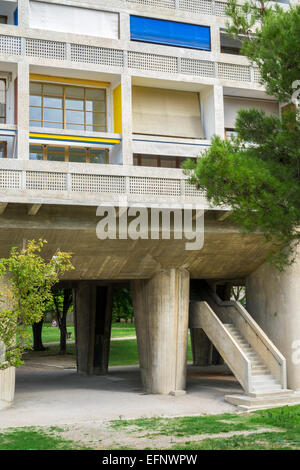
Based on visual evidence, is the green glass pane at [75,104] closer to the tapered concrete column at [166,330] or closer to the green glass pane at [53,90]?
the green glass pane at [53,90]

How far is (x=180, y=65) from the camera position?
2166cm

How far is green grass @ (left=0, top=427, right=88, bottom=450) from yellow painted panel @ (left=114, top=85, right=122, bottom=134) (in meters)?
10.0

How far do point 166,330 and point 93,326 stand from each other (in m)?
8.02

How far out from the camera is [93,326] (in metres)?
30.5

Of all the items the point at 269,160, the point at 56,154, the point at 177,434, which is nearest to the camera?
the point at 269,160

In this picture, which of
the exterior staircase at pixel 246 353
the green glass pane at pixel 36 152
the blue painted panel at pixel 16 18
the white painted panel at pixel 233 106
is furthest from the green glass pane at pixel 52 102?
the exterior staircase at pixel 246 353

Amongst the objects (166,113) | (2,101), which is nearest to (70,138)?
(2,101)

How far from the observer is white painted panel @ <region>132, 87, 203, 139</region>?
2173cm

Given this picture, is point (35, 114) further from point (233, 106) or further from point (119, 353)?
point (119, 353)

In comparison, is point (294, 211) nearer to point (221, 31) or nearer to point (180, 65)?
point (180, 65)

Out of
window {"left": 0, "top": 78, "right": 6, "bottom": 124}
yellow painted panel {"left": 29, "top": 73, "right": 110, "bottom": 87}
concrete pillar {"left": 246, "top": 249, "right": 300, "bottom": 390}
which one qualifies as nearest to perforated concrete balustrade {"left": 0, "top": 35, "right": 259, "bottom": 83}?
yellow painted panel {"left": 29, "top": 73, "right": 110, "bottom": 87}

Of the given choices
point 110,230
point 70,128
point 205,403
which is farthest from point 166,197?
point 205,403

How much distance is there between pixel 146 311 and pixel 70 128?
7.71 m

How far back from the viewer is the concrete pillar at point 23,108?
1922 centimetres
